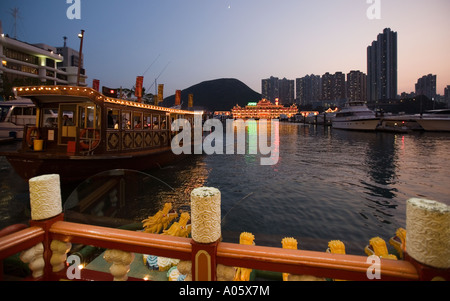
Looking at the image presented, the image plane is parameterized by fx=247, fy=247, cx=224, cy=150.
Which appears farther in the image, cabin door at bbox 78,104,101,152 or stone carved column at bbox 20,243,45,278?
cabin door at bbox 78,104,101,152

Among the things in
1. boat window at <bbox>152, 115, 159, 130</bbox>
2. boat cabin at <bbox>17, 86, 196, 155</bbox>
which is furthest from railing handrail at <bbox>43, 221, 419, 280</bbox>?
boat window at <bbox>152, 115, 159, 130</bbox>

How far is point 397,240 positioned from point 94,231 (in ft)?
16.1

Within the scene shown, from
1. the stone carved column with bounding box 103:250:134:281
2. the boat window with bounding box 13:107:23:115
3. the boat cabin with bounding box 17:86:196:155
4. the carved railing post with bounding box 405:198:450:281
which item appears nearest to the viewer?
the carved railing post with bounding box 405:198:450:281

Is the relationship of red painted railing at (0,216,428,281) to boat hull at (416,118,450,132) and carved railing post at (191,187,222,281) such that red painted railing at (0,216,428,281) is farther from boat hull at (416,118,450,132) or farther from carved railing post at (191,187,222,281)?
boat hull at (416,118,450,132)

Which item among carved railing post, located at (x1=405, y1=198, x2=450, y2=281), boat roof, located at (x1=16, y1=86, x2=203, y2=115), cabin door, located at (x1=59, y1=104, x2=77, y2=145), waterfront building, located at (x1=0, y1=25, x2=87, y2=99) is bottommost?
carved railing post, located at (x1=405, y1=198, x2=450, y2=281)

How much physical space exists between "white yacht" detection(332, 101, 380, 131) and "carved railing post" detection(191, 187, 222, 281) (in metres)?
54.1

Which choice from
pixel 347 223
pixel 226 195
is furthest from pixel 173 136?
pixel 347 223

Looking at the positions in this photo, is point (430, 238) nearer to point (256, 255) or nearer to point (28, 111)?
point (256, 255)

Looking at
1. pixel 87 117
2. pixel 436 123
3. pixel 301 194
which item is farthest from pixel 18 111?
pixel 436 123

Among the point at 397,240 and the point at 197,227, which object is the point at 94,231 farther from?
the point at 397,240

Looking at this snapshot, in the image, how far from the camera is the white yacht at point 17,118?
27894 millimetres

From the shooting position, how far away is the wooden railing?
187 cm

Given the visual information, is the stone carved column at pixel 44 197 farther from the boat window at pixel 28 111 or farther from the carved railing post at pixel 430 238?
the boat window at pixel 28 111

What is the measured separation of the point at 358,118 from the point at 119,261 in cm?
5636
